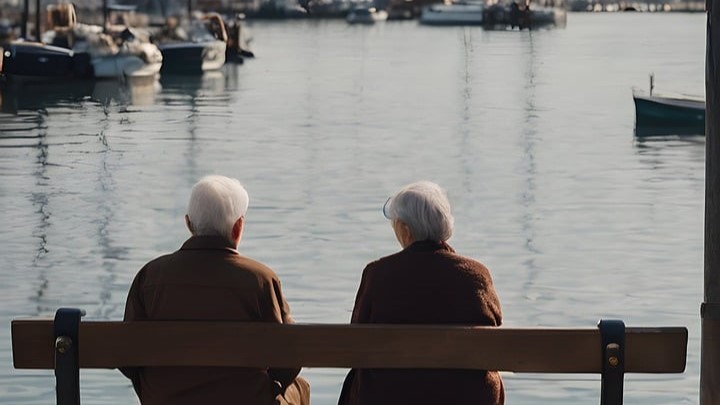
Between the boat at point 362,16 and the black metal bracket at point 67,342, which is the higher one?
the black metal bracket at point 67,342

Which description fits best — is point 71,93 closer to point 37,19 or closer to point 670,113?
point 37,19

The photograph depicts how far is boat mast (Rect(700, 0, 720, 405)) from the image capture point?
5340 mm

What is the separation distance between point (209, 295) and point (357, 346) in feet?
1.51

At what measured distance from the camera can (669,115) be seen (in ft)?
97.4

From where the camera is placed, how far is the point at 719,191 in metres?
5.40

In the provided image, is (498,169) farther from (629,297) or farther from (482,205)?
(629,297)

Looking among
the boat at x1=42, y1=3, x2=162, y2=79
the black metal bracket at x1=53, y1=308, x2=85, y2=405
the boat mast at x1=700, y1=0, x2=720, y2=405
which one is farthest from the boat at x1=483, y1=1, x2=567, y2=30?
the black metal bracket at x1=53, y1=308, x2=85, y2=405

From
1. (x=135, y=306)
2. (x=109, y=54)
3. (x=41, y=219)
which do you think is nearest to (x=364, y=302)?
(x=135, y=306)

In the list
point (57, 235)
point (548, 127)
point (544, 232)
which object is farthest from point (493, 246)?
point (548, 127)

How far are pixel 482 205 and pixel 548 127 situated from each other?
553 inches

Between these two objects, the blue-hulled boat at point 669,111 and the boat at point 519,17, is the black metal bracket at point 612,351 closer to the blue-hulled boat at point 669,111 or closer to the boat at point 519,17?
Result: the blue-hulled boat at point 669,111

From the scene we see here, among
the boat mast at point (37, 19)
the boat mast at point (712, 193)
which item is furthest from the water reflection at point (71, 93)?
the boat mast at point (712, 193)

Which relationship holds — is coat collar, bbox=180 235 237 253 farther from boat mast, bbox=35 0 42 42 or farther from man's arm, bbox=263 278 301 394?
boat mast, bbox=35 0 42 42

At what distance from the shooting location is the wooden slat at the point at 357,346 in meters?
4.77
